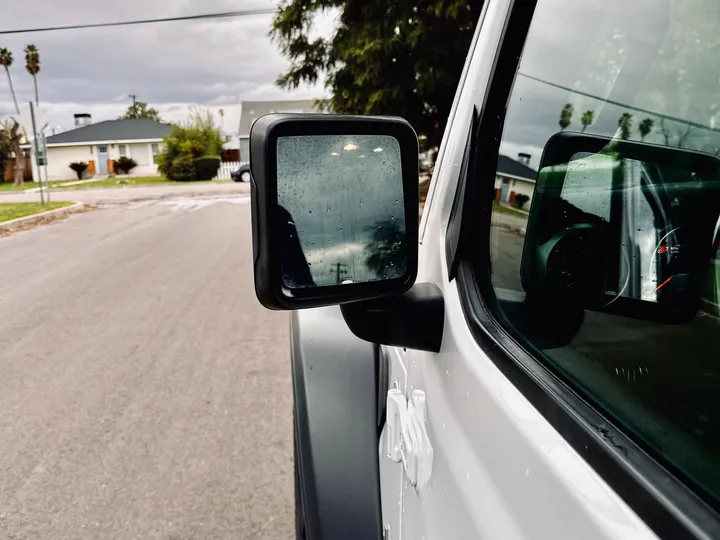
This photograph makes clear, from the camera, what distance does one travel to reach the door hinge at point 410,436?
112 cm

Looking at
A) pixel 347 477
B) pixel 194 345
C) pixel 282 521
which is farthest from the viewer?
pixel 194 345

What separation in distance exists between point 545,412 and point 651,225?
11.0 inches

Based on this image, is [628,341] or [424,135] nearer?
[628,341]

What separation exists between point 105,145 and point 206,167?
2187 centimetres

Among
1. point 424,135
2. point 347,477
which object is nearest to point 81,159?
point 424,135

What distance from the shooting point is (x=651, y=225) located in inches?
32.4

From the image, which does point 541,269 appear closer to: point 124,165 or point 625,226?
point 625,226

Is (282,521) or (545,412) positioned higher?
(545,412)

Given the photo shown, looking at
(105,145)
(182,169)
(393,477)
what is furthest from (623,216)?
(105,145)

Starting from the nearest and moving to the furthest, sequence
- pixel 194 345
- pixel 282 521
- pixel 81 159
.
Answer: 1. pixel 282 521
2. pixel 194 345
3. pixel 81 159

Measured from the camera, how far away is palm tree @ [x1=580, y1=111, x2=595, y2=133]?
0.97 metres

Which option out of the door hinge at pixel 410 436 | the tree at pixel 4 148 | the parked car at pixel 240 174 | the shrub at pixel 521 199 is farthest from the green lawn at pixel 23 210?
the tree at pixel 4 148

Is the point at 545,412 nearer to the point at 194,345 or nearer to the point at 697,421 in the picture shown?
the point at 697,421

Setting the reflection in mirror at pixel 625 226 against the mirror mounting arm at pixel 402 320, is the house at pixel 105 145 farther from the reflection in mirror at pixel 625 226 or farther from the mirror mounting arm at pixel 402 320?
the reflection in mirror at pixel 625 226
